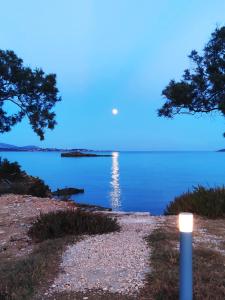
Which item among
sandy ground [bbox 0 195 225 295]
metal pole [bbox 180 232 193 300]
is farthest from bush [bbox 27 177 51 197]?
metal pole [bbox 180 232 193 300]

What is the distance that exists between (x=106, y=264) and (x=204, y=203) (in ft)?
20.8

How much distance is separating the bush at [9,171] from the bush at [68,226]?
15165 mm

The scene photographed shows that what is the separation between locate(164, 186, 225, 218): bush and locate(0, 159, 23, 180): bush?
12324mm

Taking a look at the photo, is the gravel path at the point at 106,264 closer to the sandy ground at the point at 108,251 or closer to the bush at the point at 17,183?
the sandy ground at the point at 108,251

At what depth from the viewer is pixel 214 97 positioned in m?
16.7

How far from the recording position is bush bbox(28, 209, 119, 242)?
Answer: 8.55 metres

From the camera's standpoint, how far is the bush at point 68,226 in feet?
28.1

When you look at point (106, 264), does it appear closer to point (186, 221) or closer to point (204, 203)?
point (186, 221)

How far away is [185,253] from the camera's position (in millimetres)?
4324

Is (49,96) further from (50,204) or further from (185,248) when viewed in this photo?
(185,248)

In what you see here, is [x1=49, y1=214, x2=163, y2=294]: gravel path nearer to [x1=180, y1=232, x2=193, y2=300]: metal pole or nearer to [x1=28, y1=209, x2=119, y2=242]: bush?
[x1=28, y1=209, x2=119, y2=242]: bush

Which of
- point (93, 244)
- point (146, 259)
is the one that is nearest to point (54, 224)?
point (93, 244)

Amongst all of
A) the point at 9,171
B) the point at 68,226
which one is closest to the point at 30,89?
the point at 9,171

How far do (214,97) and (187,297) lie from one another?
13.0 m
